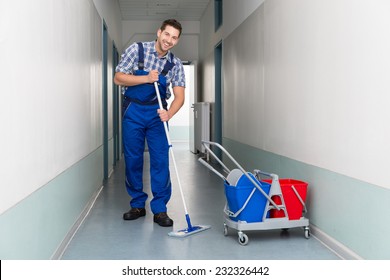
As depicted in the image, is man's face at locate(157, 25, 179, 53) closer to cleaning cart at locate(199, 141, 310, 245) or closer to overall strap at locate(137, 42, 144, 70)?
overall strap at locate(137, 42, 144, 70)

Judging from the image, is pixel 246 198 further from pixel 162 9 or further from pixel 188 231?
pixel 162 9

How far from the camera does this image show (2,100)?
1845 millimetres

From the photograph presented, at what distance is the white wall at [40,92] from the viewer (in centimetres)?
193

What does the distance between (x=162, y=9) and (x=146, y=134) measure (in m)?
6.79

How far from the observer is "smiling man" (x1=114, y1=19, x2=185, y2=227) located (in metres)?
3.78

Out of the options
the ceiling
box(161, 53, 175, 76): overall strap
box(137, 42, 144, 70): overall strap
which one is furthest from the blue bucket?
the ceiling

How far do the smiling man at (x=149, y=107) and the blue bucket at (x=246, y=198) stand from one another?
703mm

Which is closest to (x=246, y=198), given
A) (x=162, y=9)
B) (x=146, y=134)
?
(x=146, y=134)

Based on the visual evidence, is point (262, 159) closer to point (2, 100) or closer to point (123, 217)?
point (123, 217)

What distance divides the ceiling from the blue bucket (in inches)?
268

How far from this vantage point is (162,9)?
10156 mm

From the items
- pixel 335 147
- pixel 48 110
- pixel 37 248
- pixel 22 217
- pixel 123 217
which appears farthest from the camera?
pixel 123 217
